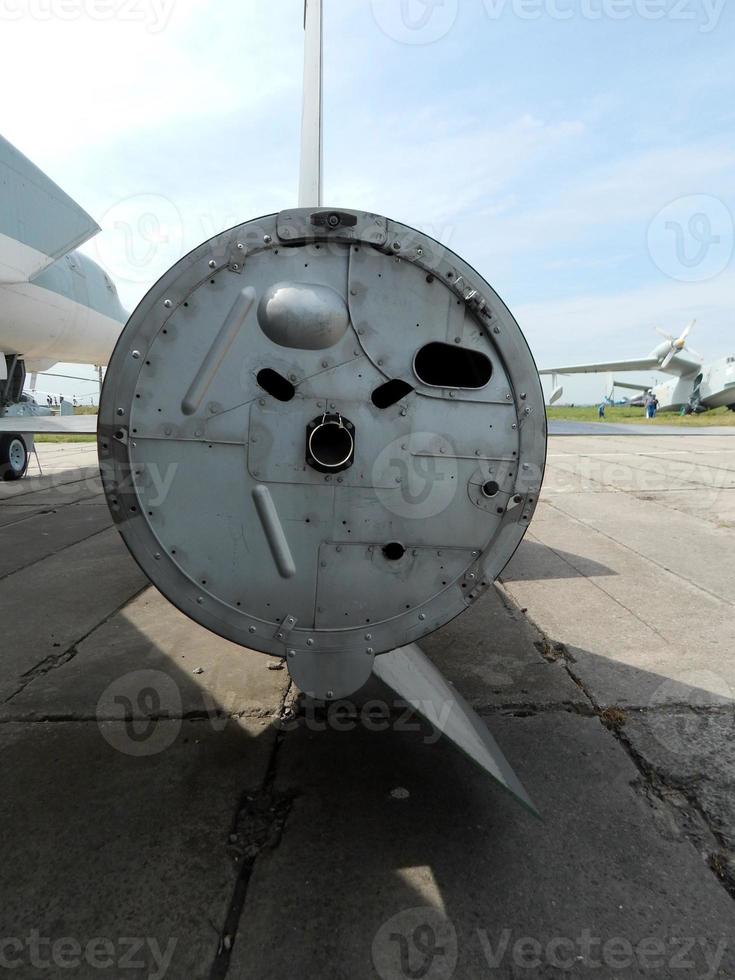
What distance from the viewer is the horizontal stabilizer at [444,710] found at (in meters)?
2.04

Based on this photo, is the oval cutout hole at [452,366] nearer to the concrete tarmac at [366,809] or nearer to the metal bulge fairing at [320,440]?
the metal bulge fairing at [320,440]

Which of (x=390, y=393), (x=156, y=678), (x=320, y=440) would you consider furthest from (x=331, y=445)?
(x=156, y=678)

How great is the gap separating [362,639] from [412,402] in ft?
3.18

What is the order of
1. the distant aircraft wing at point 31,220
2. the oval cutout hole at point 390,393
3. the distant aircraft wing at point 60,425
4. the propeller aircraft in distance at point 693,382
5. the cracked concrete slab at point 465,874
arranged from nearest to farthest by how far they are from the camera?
the cracked concrete slab at point 465,874
the oval cutout hole at point 390,393
the distant aircraft wing at point 60,425
the distant aircraft wing at point 31,220
the propeller aircraft in distance at point 693,382

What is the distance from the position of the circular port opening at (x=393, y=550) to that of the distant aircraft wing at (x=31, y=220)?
6494 millimetres

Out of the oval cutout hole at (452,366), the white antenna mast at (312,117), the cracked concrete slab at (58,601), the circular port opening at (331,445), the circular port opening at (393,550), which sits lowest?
the cracked concrete slab at (58,601)

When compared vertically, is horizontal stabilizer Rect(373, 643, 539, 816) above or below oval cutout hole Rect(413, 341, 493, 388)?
below

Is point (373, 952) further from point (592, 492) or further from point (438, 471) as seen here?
point (592, 492)

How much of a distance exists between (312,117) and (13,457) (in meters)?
10.3

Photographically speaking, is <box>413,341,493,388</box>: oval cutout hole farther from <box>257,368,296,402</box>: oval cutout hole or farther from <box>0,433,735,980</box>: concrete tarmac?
<box>0,433,735,980</box>: concrete tarmac

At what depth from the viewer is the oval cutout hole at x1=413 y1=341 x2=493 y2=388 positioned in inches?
92.7

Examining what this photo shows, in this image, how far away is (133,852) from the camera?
208cm

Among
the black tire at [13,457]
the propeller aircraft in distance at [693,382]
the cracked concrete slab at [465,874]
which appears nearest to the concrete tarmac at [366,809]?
the cracked concrete slab at [465,874]

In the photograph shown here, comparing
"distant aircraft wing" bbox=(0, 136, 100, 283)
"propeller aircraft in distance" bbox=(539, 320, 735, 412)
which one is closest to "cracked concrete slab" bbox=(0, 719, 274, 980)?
"distant aircraft wing" bbox=(0, 136, 100, 283)
